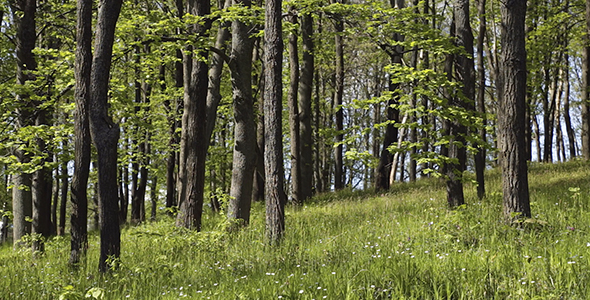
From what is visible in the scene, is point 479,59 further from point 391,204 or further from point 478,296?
point 478,296

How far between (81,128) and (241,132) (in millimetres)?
3512

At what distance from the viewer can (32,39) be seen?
11.1 m

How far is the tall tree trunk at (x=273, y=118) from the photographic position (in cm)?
745

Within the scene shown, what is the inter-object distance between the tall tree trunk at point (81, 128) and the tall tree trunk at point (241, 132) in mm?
3203

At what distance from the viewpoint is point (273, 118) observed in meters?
7.55

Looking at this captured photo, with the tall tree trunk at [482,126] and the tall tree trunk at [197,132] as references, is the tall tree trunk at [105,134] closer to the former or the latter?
the tall tree trunk at [197,132]

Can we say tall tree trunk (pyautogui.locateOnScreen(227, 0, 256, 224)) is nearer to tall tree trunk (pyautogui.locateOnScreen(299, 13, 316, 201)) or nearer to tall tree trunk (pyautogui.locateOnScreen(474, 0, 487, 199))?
tall tree trunk (pyautogui.locateOnScreen(474, 0, 487, 199))

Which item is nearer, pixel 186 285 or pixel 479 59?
pixel 186 285

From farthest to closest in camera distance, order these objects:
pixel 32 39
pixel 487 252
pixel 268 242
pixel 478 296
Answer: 1. pixel 32 39
2. pixel 268 242
3. pixel 487 252
4. pixel 478 296

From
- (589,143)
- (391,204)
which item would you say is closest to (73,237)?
(391,204)

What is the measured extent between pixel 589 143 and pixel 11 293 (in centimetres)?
2012

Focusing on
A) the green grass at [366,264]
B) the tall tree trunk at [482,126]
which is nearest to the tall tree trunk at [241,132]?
the green grass at [366,264]

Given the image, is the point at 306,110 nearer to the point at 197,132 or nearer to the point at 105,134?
the point at 197,132

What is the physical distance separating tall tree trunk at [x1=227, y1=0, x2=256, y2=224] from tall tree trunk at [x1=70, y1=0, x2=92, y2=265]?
320 centimetres
